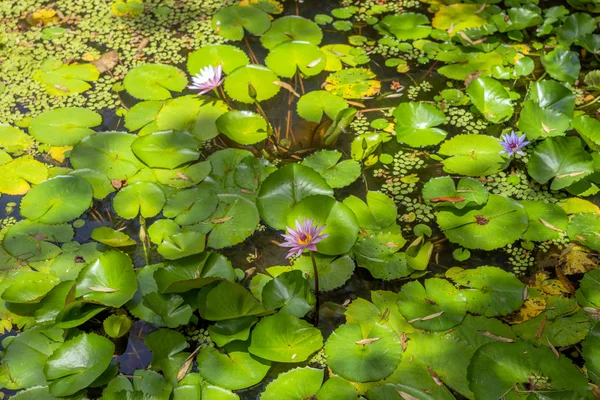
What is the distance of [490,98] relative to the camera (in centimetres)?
233

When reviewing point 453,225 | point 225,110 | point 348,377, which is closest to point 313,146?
point 225,110

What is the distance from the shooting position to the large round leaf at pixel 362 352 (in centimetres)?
158

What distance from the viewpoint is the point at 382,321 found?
1.72m

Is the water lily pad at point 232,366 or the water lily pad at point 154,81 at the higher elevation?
the water lily pad at point 154,81

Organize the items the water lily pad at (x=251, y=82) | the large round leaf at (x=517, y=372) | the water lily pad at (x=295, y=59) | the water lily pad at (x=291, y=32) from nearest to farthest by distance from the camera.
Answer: the large round leaf at (x=517, y=372), the water lily pad at (x=251, y=82), the water lily pad at (x=295, y=59), the water lily pad at (x=291, y=32)

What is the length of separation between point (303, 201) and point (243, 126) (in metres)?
0.54

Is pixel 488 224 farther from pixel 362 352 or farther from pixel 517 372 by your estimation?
pixel 362 352

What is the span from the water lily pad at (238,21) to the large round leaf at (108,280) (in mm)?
1322

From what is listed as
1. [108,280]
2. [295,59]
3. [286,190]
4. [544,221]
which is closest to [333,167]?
[286,190]

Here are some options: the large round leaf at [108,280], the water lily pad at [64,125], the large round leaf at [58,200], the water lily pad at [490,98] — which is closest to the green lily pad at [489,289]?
the water lily pad at [490,98]

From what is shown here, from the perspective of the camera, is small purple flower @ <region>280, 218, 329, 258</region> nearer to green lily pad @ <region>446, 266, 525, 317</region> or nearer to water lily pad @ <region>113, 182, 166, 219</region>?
green lily pad @ <region>446, 266, 525, 317</region>

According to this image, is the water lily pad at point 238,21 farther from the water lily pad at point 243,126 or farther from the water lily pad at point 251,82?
the water lily pad at point 243,126

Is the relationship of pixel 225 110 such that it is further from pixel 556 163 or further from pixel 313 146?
pixel 556 163

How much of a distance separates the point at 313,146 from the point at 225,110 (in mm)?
389
